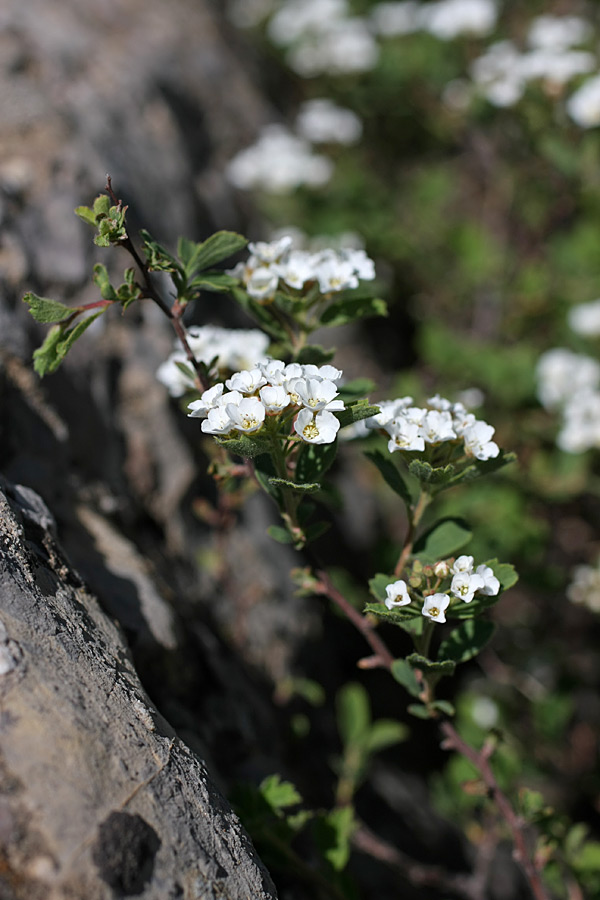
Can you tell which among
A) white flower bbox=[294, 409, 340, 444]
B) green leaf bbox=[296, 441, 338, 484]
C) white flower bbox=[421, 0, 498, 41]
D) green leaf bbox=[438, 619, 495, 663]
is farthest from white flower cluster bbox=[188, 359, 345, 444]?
white flower bbox=[421, 0, 498, 41]

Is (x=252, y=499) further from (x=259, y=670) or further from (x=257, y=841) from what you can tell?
(x=257, y=841)

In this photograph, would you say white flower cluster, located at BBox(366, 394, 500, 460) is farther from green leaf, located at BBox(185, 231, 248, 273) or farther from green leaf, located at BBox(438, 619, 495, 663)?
green leaf, located at BBox(185, 231, 248, 273)

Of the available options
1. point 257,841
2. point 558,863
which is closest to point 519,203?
point 558,863

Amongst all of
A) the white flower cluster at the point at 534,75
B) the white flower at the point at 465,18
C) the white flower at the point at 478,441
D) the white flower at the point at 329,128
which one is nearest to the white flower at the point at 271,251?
the white flower at the point at 478,441

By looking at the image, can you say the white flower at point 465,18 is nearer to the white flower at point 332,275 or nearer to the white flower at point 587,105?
the white flower at point 587,105

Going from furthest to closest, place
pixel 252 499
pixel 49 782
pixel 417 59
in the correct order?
pixel 417 59 < pixel 252 499 < pixel 49 782

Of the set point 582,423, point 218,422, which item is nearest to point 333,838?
point 218,422

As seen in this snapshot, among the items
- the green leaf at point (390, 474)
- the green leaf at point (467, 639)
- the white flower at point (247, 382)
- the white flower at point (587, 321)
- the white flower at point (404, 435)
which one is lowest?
the white flower at point (587, 321)
